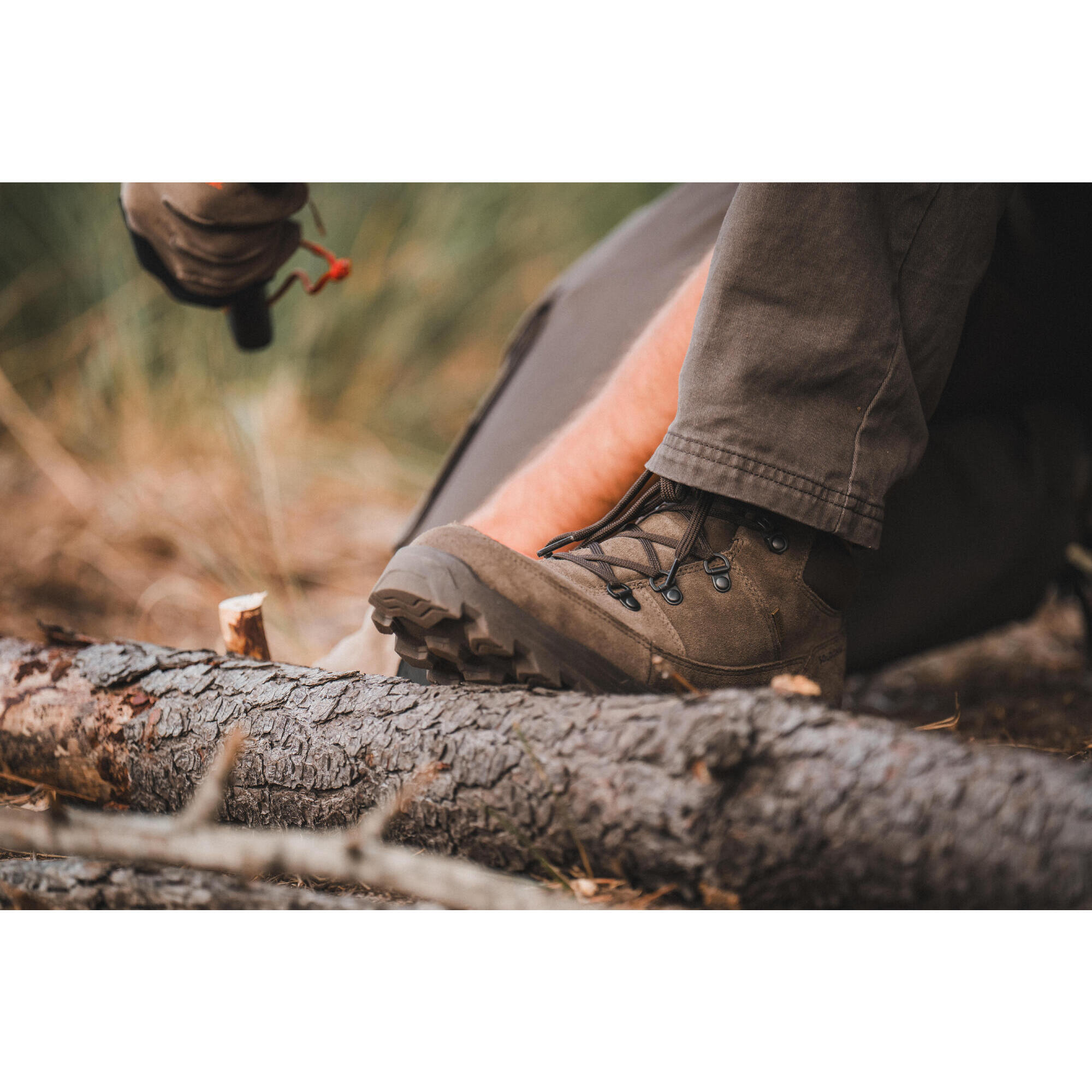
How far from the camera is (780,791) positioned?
62 centimetres

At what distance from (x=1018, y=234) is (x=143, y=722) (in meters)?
1.41

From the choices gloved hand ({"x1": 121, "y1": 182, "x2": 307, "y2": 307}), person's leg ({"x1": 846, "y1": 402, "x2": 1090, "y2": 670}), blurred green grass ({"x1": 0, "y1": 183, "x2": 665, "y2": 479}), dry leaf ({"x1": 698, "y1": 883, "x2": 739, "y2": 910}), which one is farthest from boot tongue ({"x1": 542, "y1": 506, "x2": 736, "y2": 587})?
blurred green grass ({"x1": 0, "y1": 183, "x2": 665, "y2": 479})

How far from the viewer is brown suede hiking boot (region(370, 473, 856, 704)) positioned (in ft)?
2.65

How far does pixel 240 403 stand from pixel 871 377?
2.19 metres

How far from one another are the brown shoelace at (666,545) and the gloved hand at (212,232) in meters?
0.74

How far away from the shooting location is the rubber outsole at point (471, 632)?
2.60 ft

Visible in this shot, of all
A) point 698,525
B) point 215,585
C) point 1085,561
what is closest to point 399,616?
point 698,525

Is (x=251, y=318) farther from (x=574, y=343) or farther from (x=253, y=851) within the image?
(x=253, y=851)

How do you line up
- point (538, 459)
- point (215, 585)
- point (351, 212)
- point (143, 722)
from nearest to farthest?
point (143, 722), point (538, 459), point (215, 585), point (351, 212)

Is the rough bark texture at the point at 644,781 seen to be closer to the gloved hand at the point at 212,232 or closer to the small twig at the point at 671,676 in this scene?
the small twig at the point at 671,676

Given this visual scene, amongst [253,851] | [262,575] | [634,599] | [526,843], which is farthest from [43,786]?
[262,575]

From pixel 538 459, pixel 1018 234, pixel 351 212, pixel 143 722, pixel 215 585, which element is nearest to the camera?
pixel 143 722

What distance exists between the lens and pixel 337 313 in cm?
325

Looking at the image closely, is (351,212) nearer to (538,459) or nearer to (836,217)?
(538,459)
